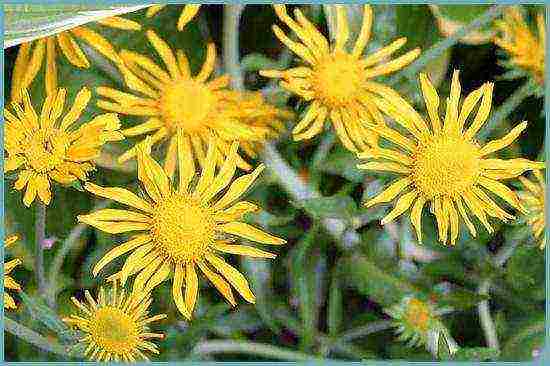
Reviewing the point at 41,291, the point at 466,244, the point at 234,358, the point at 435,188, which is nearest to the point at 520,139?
Answer: the point at 466,244

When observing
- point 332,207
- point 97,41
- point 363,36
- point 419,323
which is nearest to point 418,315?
point 419,323

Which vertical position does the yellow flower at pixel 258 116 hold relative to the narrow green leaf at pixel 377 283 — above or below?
above

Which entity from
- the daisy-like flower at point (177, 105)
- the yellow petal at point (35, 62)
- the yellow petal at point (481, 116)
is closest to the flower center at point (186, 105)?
the daisy-like flower at point (177, 105)

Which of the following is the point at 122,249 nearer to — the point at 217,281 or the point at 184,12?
the point at 217,281

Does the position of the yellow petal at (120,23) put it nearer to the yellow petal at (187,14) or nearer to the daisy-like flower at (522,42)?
the yellow petal at (187,14)

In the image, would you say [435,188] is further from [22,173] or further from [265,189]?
[22,173]

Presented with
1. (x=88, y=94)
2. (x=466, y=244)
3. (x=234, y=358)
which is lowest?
(x=234, y=358)
